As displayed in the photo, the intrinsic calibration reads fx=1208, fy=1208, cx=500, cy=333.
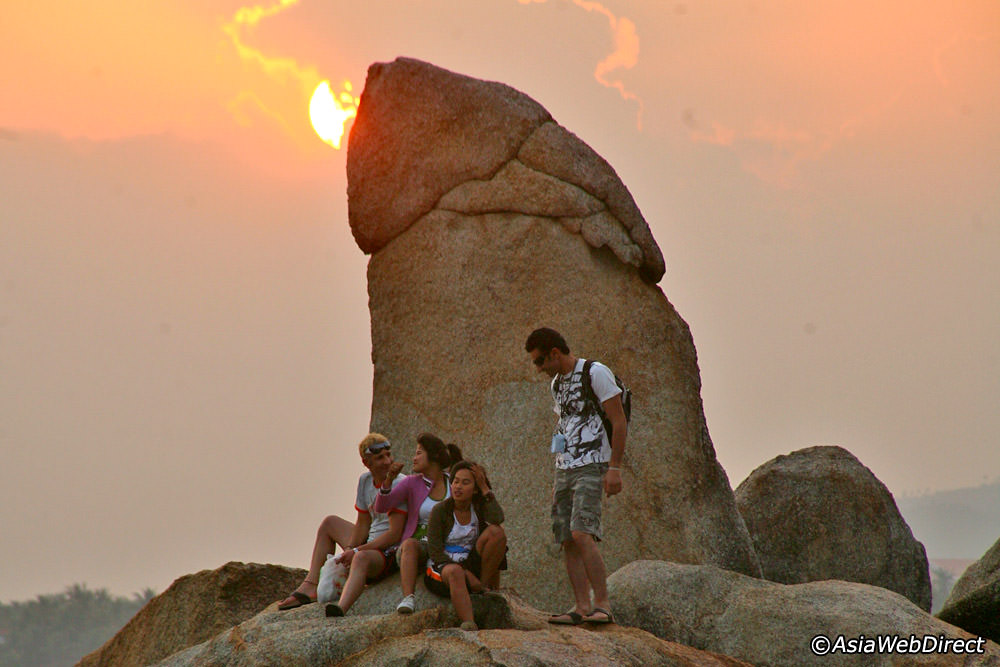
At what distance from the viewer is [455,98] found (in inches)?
473

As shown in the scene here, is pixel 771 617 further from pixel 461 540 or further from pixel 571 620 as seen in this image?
pixel 461 540

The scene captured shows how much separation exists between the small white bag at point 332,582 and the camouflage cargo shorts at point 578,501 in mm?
1430

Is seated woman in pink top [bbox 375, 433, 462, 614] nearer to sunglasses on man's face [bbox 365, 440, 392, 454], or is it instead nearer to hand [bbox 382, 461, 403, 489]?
hand [bbox 382, 461, 403, 489]

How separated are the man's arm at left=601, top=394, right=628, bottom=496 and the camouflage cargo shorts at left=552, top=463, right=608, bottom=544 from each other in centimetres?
13

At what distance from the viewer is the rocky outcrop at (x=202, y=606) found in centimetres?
1045

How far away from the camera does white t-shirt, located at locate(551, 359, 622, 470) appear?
7.33 meters

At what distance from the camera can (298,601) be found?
26.2ft

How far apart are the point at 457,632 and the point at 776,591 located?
270cm

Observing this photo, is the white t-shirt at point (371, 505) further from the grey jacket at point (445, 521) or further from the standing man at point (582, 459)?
the standing man at point (582, 459)

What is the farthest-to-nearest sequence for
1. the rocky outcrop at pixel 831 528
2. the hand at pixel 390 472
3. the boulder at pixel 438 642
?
the rocky outcrop at pixel 831 528, the hand at pixel 390 472, the boulder at pixel 438 642

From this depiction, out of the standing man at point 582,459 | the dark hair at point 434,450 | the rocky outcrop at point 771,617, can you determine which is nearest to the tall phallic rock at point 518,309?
the rocky outcrop at point 771,617

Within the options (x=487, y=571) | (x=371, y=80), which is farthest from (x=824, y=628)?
(x=371, y=80)

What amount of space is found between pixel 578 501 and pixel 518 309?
167 inches

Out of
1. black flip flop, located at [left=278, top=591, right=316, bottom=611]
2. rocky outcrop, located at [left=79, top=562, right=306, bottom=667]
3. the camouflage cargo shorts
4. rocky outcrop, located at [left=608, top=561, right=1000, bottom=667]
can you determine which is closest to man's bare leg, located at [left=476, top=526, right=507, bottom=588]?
the camouflage cargo shorts
